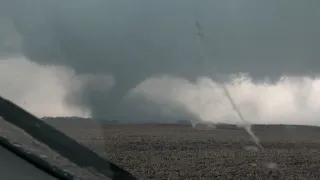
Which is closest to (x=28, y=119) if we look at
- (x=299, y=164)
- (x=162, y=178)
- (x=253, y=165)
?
(x=162, y=178)

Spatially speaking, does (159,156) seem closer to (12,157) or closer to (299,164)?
(299,164)

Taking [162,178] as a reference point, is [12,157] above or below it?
below

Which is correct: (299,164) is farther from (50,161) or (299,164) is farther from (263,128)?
(263,128)

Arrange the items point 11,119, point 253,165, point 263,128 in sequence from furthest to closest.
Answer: point 263,128 < point 253,165 < point 11,119

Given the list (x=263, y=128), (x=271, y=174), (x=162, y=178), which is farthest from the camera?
(x=263, y=128)

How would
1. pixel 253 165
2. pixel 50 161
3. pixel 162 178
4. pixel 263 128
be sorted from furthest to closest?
pixel 263 128 → pixel 253 165 → pixel 162 178 → pixel 50 161

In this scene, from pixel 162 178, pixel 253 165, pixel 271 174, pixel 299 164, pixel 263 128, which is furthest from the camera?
pixel 263 128

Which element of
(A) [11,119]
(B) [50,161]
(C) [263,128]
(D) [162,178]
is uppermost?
(C) [263,128]

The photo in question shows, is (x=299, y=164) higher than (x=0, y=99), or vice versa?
(x=299, y=164)

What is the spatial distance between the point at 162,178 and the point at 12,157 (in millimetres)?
20882

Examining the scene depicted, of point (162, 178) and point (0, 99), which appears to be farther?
point (162, 178)

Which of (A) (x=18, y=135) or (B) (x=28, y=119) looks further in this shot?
(B) (x=28, y=119)

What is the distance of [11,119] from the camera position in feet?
6.67

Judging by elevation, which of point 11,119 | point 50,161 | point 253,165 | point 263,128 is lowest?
point 50,161
